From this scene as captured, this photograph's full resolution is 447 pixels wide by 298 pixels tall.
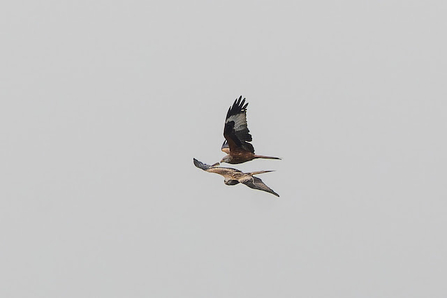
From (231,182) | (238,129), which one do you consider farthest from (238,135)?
(231,182)

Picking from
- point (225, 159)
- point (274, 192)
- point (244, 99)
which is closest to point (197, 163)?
point (225, 159)

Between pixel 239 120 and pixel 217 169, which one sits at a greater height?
pixel 239 120

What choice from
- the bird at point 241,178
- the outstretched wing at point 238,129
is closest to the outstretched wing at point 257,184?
the bird at point 241,178

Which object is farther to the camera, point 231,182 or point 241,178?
point 231,182

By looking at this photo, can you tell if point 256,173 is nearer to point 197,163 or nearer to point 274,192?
point 274,192

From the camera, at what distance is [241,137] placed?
2125cm

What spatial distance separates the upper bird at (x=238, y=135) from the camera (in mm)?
20984

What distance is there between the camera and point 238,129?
2116 centimetres

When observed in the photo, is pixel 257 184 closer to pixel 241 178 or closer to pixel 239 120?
pixel 241 178

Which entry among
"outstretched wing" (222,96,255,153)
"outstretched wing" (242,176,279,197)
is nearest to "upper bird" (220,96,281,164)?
"outstretched wing" (222,96,255,153)

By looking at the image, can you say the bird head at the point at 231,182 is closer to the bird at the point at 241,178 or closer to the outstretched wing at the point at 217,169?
the bird at the point at 241,178

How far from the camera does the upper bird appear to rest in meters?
21.0

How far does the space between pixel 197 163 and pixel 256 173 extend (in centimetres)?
333

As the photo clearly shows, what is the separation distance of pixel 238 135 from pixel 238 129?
6.8 inches
